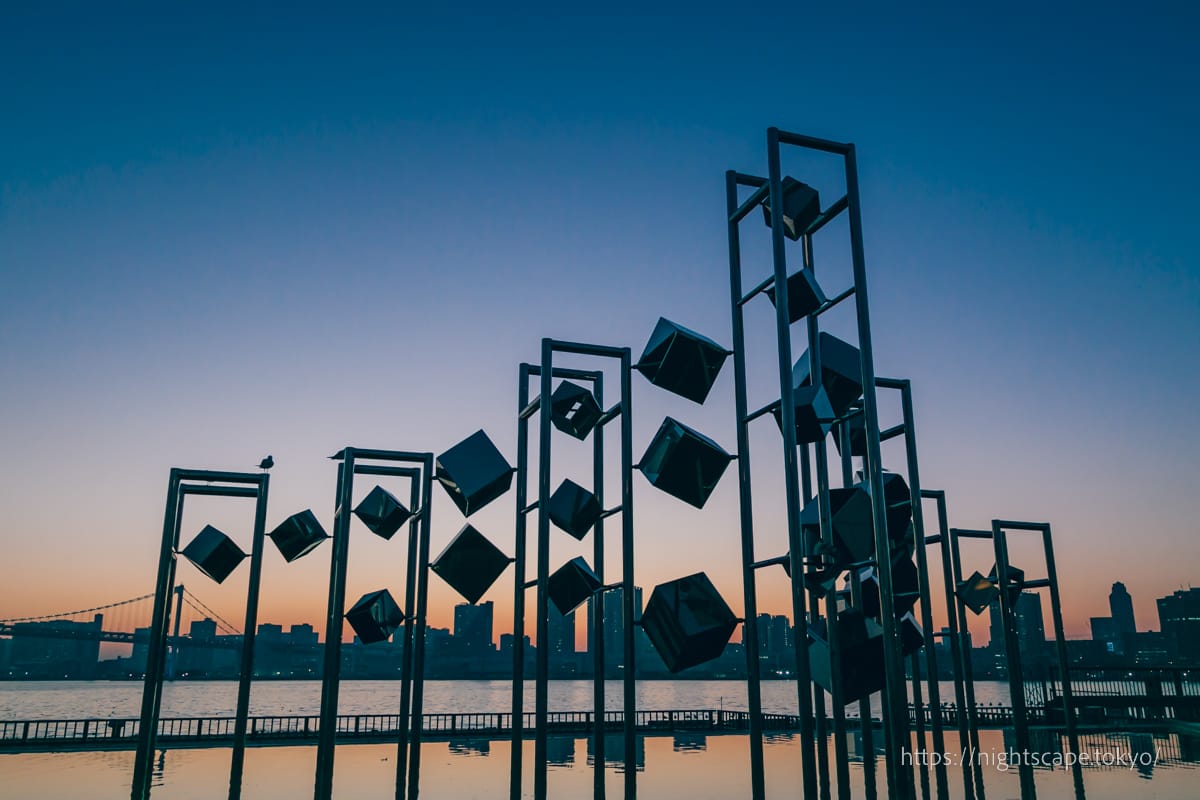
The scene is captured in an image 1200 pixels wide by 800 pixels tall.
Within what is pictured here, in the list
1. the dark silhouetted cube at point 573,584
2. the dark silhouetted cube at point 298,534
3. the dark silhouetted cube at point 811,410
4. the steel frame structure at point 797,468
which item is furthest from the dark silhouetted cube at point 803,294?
the dark silhouetted cube at point 298,534

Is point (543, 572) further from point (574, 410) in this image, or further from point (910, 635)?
point (910, 635)

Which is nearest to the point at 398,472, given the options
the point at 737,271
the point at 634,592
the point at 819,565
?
the point at 634,592

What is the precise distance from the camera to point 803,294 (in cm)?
572

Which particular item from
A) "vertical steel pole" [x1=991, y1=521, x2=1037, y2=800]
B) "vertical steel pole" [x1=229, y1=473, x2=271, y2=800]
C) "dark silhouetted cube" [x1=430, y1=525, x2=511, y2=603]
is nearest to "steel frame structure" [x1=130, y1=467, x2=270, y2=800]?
"vertical steel pole" [x1=229, y1=473, x2=271, y2=800]

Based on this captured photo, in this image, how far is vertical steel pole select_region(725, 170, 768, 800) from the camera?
518 cm

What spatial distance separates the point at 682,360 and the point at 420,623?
455 centimetres

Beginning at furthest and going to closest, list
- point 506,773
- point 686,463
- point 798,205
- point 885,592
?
point 506,773 < point 686,463 < point 798,205 < point 885,592

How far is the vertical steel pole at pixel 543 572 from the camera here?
6.50 m

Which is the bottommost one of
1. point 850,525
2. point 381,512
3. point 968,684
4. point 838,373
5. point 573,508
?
point 968,684

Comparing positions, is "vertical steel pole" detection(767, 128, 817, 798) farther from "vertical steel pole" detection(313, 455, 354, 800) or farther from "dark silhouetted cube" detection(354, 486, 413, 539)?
"dark silhouetted cube" detection(354, 486, 413, 539)

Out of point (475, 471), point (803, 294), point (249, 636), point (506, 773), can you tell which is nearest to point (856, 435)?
point (803, 294)

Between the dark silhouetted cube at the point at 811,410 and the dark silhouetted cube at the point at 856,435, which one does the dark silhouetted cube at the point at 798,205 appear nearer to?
the dark silhouetted cube at the point at 811,410

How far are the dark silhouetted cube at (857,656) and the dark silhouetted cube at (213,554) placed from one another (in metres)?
8.24

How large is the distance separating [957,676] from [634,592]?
6900 millimetres
